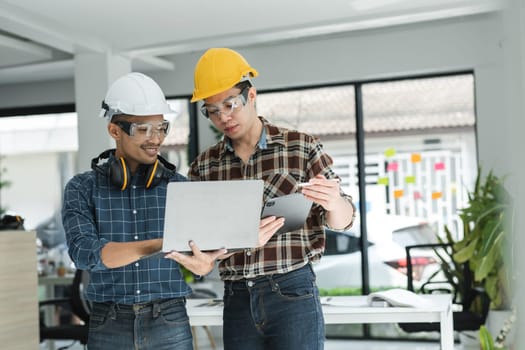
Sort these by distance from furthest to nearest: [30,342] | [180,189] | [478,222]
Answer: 1. [478,222]
2. [30,342]
3. [180,189]

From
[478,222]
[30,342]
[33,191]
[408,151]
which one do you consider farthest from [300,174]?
[33,191]

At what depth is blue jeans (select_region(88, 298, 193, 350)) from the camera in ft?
6.01

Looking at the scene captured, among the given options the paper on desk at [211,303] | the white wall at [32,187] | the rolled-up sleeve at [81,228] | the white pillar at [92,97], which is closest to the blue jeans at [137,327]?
the rolled-up sleeve at [81,228]

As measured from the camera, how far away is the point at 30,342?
4539 mm

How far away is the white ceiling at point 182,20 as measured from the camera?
4988 millimetres

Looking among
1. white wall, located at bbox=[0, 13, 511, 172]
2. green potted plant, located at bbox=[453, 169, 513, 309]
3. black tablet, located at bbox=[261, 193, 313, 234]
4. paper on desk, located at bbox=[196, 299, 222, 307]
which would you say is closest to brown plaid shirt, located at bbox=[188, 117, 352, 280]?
black tablet, located at bbox=[261, 193, 313, 234]

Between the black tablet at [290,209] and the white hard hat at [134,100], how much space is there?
1.41ft

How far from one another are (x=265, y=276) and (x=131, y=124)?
0.57m

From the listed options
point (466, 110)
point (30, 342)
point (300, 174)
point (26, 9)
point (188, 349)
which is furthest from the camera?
point (466, 110)

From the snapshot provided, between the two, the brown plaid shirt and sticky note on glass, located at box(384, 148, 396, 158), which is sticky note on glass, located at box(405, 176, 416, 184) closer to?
sticky note on glass, located at box(384, 148, 396, 158)

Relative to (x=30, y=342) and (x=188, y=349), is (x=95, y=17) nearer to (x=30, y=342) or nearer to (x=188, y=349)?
(x=30, y=342)

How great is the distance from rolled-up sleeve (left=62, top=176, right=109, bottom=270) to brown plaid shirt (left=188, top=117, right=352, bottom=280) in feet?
1.35

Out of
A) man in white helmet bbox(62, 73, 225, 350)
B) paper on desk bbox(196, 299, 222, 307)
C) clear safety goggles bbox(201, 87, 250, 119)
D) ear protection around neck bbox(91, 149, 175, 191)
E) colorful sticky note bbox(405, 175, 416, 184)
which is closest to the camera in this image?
man in white helmet bbox(62, 73, 225, 350)

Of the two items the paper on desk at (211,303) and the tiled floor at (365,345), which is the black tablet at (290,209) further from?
the tiled floor at (365,345)
